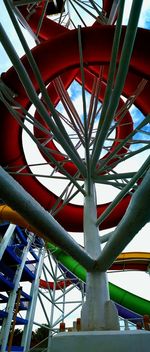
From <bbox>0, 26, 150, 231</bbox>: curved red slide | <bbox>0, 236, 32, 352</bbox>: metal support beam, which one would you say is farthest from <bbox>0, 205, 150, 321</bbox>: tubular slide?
<bbox>0, 26, 150, 231</bbox>: curved red slide

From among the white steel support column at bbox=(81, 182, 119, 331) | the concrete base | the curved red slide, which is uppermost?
the curved red slide

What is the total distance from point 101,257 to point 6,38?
2.56m

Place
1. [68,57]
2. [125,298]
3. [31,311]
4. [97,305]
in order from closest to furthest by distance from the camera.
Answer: [97,305]
[68,57]
[125,298]
[31,311]

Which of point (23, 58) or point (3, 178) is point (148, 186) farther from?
point (23, 58)

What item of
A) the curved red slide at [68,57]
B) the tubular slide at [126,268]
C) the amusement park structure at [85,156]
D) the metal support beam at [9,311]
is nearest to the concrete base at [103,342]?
the amusement park structure at [85,156]

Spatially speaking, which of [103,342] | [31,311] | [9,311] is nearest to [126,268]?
[31,311]

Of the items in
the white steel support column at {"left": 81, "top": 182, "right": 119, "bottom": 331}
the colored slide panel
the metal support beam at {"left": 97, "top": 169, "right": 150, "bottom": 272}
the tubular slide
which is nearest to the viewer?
the metal support beam at {"left": 97, "top": 169, "right": 150, "bottom": 272}

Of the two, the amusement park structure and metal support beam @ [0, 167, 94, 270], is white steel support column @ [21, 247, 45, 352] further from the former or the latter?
metal support beam @ [0, 167, 94, 270]

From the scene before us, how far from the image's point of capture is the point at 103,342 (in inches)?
70.0

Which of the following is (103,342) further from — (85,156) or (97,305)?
(85,156)

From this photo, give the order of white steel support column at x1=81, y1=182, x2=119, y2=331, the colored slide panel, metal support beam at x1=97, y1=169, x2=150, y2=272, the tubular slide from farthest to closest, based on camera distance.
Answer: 1. the tubular slide
2. the colored slide panel
3. white steel support column at x1=81, y1=182, x2=119, y2=331
4. metal support beam at x1=97, y1=169, x2=150, y2=272

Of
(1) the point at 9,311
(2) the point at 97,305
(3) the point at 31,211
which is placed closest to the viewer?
(3) the point at 31,211

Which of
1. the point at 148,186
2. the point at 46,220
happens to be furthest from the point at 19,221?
the point at 148,186

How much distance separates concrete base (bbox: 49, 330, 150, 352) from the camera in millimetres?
1737
